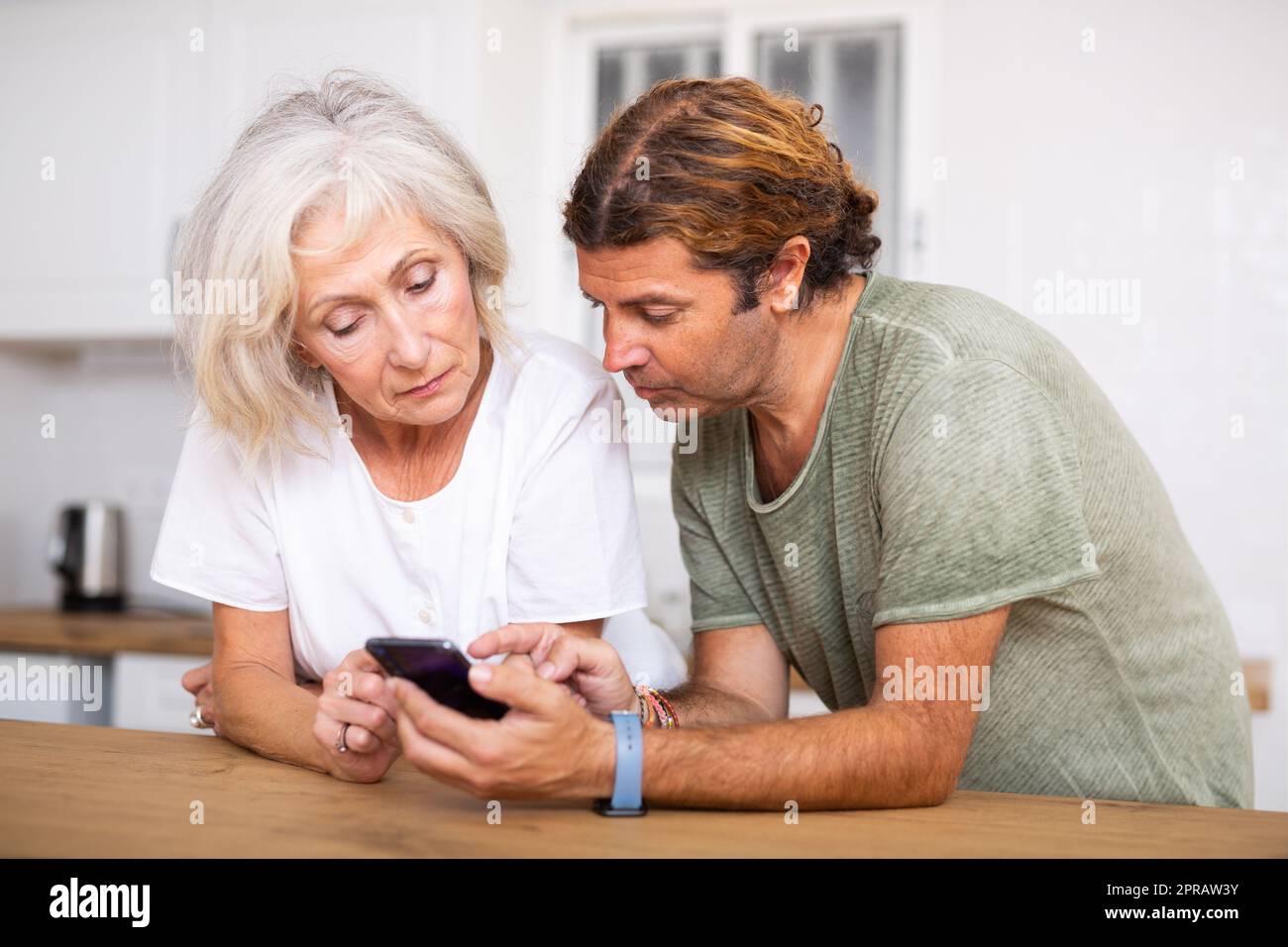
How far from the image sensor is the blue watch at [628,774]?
1075 millimetres

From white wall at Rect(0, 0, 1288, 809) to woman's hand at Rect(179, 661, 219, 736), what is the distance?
1.51 metres

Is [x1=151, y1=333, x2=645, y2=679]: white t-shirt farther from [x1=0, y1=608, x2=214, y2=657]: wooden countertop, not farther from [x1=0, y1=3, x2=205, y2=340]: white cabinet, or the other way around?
[x1=0, y1=3, x2=205, y2=340]: white cabinet

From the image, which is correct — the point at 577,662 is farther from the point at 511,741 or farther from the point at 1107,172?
the point at 1107,172

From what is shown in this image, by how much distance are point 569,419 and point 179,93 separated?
93.4 inches

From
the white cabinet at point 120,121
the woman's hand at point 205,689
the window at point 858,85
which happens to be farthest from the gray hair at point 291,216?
the window at point 858,85

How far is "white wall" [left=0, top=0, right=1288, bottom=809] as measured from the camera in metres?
2.88

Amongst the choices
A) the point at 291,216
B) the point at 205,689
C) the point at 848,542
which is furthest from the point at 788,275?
the point at 205,689

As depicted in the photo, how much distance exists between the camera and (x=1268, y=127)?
289 centimetres

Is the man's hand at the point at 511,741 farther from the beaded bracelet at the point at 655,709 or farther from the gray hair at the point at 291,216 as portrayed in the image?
the gray hair at the point at 291,216

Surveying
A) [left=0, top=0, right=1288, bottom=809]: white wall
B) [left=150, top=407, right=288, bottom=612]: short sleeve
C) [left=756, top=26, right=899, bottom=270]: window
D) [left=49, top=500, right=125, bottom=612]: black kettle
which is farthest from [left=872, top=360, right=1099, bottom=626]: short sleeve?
[left=49, top=500, right=125, bottom=612]: black kettle

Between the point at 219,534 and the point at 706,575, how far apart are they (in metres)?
0.60

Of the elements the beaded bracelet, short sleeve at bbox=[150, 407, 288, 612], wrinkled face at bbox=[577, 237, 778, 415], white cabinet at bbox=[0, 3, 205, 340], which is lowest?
the beaded bracelet

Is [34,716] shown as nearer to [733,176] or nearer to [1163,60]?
[733,176]

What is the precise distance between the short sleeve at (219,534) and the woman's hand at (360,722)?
0.27 m
